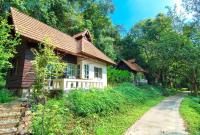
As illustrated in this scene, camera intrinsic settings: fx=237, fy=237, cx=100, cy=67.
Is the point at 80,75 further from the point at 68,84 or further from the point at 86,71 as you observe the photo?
the point at 68,84

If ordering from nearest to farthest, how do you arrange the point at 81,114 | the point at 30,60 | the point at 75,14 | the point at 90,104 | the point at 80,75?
the point at 81,114, the point at 90,104, the point at 30,60, the point at 80,75, the point at 75,14

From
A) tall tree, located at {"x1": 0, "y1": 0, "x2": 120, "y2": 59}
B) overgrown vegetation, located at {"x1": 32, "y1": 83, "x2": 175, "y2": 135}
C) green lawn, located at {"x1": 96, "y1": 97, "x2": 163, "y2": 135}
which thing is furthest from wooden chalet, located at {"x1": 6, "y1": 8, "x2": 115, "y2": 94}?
tall tree, located at {"x1": 0, "y1": 0, "x2": 120, "y2": 59}

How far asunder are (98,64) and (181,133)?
15.7 meters

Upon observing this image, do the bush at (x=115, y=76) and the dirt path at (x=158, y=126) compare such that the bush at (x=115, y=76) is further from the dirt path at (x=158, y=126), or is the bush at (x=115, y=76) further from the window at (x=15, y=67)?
the dirt path at (x=158, y=126)

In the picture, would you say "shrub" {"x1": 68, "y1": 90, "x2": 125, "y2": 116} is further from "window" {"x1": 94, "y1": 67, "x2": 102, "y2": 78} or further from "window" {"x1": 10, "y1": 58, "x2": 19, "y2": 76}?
"window" {"x1": 94, "y1": 67, "x2": 102, "y2": 78}

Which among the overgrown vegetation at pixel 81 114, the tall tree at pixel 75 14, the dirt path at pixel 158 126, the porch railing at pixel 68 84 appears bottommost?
the dirt path at pixel 158 126

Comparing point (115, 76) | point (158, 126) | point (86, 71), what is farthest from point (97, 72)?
point (158, 126)

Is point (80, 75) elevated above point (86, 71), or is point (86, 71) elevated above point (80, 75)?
point (86, 71)

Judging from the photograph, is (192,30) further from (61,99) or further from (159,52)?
(61,99)

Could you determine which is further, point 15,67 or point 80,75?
point 80,75

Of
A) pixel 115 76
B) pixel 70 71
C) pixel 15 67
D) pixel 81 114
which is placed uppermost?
pixel 115 76

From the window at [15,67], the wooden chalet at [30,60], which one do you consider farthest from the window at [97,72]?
the window at [15,67]

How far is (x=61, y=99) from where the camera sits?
→ 576 inches

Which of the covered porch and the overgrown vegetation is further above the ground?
the covered porch
